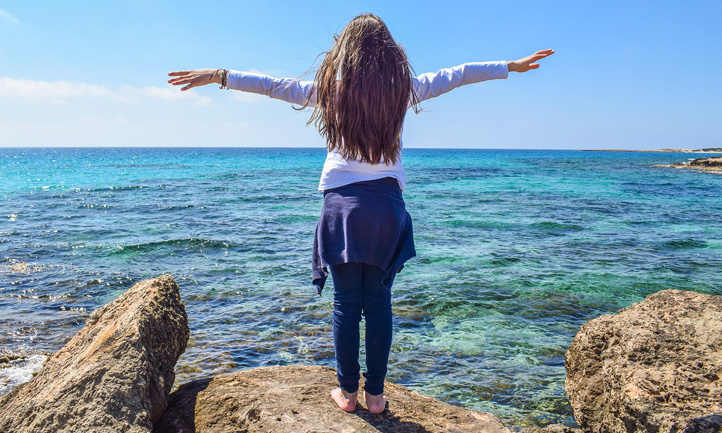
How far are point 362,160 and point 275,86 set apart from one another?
0.71 meters

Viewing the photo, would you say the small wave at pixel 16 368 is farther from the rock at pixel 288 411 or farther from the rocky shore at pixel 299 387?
the rock at pixel 288 411

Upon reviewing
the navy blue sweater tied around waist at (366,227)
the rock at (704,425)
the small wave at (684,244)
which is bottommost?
the small wave at (684,244)

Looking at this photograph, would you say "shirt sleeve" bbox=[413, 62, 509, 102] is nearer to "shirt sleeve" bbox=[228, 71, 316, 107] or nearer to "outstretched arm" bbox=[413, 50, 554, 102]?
"outstretched arm" bbox=[413, 50, 554, 102]

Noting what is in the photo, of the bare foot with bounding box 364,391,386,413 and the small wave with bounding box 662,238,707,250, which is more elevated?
the bare foot with bounding box 364,391,386,413

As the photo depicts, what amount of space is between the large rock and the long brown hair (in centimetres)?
170

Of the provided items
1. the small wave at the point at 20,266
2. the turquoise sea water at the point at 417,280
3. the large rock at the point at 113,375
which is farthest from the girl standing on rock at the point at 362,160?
the small wave at the point at 20,266

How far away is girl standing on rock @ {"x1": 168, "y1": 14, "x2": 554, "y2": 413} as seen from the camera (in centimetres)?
293

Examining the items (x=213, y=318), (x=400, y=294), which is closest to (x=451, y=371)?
(x=400, y=294)

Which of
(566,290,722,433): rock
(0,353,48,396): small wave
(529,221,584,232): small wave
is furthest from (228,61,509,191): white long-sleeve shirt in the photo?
(529,221,584,232): small wave

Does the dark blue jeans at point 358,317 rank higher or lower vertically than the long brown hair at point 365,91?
lower

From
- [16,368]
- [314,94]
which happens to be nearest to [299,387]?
A: [314,94]

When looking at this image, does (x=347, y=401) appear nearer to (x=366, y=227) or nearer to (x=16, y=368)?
(x=366, y=227)

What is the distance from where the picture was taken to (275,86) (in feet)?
10.2

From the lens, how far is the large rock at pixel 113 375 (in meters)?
2.69
